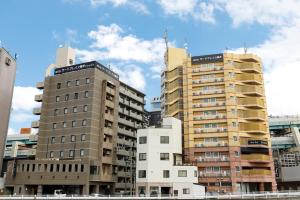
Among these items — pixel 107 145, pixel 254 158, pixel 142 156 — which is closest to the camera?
pixel 142 156

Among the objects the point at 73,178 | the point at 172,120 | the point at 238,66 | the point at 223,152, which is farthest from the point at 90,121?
the point at 238,66

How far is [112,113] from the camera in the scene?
4072 inches

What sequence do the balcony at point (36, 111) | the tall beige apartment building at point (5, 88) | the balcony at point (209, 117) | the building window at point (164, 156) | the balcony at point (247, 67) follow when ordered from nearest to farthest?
the building window at point (164, 156), the tall beige apartment building at point (5, 88), the balcony at point (209, 117), the balcony at point (247, 67), the balcony at point (36, 111)

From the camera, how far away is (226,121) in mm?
96000

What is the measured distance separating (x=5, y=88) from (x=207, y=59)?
5573cm

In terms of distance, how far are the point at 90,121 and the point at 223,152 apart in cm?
3655

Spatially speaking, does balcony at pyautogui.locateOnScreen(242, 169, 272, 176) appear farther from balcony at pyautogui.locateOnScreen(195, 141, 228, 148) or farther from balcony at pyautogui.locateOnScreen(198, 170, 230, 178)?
balcony at pyautogui.locateOnScreen(195, 141, 228, 148)

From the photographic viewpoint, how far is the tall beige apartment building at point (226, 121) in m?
92.0

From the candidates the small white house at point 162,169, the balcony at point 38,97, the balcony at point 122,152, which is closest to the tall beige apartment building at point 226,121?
the small white house at point 162,169

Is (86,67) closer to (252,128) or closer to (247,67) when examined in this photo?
(247,67)

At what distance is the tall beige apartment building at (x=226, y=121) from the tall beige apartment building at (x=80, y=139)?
65.2 feet

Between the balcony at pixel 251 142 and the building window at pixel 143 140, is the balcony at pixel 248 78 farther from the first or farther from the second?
the building window at pixel 143 140

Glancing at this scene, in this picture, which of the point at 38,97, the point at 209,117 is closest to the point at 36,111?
the point at 38,97

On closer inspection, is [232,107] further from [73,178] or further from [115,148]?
[73,178]
